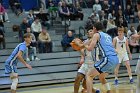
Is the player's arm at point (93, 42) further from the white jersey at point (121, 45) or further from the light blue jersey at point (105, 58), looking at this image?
the white jersey at point (121, 45)

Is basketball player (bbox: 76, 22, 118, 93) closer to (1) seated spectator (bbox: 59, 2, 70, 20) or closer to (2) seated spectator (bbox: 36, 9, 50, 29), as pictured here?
(2) seated spectator (bbox: 36, 9, 50, 29)

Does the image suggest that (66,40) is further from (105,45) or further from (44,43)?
(105,45)

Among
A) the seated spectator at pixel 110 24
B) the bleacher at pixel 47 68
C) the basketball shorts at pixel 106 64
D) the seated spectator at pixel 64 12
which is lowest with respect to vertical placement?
the bleacher at pixel 47 68

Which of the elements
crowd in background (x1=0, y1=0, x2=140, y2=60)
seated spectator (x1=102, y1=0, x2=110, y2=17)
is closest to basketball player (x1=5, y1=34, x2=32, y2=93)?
crowd in background (x1=0, y1=0, x2=140, y2=60)

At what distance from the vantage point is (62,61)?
52.3 feet

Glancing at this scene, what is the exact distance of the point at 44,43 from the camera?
16422 millimetres

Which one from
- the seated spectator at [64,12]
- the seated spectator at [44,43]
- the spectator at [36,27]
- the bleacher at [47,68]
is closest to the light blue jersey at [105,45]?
the bleacher at [47,68]

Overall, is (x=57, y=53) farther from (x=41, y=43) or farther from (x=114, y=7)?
(x=114, y=7)

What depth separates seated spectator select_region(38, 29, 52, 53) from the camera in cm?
1633

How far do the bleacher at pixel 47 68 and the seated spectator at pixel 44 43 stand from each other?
0.38 metres

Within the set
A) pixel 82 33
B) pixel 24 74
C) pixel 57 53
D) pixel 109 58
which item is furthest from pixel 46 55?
pixel 109 58

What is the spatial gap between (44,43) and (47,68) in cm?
160

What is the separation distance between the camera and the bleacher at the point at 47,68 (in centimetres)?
1402

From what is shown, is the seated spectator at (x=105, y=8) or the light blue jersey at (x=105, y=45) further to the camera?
the seated spectator at (x=105, y=8)
